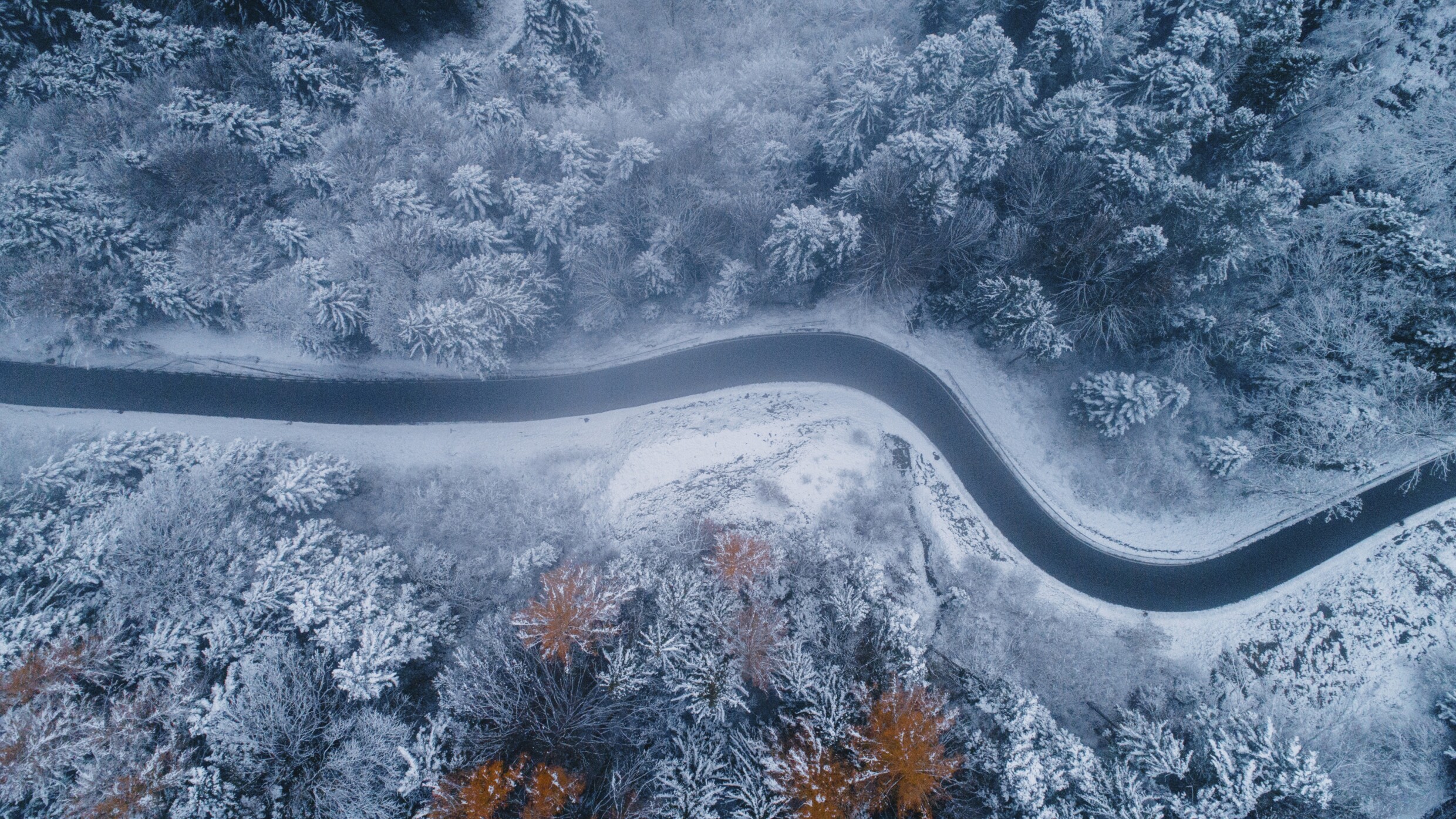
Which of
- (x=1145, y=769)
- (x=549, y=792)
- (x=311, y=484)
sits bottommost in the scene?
(x=1145, y=769)

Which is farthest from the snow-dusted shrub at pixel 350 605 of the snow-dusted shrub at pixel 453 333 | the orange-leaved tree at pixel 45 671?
the snow-dusted shrub at pixel 453 333

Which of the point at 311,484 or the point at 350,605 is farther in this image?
the point at 311,484

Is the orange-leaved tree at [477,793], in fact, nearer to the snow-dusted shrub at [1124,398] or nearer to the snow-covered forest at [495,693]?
the snow-covered forest at [495,693]

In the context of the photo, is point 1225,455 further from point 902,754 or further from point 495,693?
point 495,693

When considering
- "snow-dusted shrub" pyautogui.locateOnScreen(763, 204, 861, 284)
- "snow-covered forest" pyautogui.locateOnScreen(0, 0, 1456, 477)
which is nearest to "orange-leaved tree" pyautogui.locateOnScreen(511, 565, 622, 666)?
"snow-covered forest" pyautogui.locateOnScreen(0, 0, 1456, 477)

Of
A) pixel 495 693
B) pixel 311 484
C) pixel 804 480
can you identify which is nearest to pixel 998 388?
pixel 804 480

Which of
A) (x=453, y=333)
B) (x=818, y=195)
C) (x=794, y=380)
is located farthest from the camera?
(x=818, y=195)

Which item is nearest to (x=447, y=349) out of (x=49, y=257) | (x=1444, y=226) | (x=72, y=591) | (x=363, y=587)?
(x=363, y=587)
